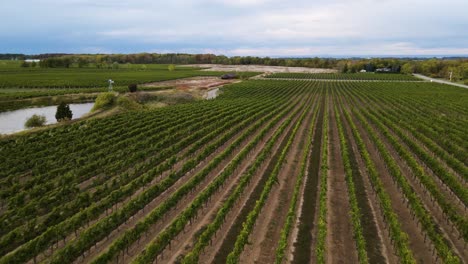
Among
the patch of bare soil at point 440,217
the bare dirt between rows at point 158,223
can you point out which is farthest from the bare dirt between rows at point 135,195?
the patch of bare soil at point 440,217

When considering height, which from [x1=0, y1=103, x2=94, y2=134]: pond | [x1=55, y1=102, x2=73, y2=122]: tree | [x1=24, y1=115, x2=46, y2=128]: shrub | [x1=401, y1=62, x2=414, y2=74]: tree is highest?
[x1=401, y1=62, x2=414, y2=74]: tree

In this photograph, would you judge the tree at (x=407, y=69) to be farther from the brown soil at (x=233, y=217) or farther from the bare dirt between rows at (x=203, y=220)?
the bare dirt between rows at (x=203, y=220)

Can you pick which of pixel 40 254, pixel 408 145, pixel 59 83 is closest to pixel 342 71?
pixel 59 83

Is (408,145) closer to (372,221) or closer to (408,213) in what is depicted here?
(408,213)

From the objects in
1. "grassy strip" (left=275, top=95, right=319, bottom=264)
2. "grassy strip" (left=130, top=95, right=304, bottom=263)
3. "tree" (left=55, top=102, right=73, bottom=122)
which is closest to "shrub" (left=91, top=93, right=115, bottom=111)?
"tree" (left=55, top=102, right=73, bottom=122)

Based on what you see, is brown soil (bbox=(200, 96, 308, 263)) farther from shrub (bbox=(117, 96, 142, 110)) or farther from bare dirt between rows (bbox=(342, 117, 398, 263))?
shrub (bbox=(117, 96, 142, 110))

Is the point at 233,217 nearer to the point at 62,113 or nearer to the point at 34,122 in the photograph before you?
the point at 34,122
